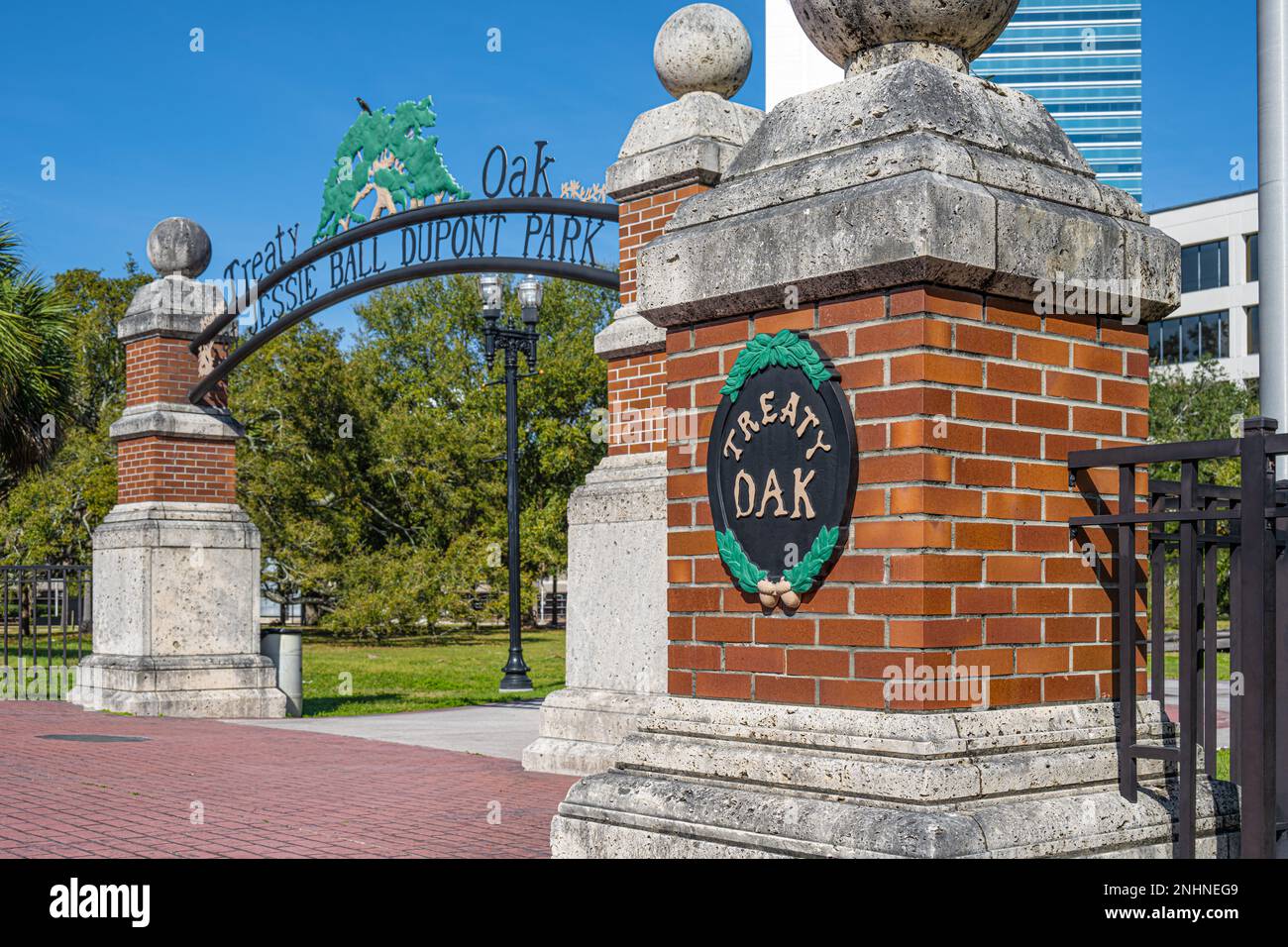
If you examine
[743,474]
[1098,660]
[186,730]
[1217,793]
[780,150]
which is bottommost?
[186,730]

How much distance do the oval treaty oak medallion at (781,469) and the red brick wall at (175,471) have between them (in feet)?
35.7

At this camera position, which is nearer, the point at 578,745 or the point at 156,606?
the point at 578,745

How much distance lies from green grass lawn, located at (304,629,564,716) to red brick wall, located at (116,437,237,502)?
8.90 feet

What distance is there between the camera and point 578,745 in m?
8.91

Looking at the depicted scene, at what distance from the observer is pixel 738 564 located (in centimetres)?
403

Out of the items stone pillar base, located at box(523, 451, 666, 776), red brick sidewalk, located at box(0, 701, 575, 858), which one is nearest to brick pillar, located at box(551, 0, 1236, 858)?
red brick sidewalk, located at box(0, 701, 575, 858)

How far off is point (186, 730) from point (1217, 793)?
31.7 ft

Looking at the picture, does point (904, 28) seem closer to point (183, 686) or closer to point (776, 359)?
point (776, 359)

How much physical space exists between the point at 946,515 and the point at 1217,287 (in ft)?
219

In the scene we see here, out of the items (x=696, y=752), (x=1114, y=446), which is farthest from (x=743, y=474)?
(x=1114, y=446)

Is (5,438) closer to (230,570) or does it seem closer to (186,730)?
(230,570)

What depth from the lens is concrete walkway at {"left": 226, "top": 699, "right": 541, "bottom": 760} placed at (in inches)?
441

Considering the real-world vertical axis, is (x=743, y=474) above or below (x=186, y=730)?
above

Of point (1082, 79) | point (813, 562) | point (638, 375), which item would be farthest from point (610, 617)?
point (1082, 79)
